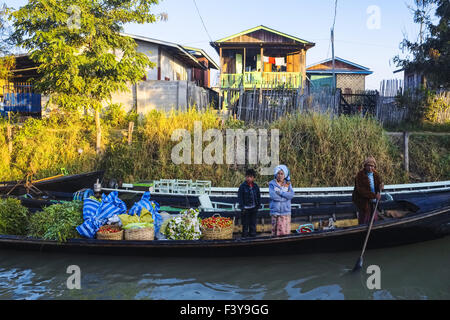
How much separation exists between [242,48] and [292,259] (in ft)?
53.8

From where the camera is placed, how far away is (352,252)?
655 centimetres

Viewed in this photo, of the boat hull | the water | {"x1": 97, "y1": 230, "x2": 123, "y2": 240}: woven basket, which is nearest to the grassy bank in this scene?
the water

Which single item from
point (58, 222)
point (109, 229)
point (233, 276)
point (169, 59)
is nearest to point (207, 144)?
point (109, 229)

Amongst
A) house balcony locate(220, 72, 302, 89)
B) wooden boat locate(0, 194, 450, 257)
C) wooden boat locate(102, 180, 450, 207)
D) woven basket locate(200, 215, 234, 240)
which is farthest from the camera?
house balcony locate(220, 72, 302, 89)

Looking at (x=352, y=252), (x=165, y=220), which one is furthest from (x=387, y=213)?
(x=165, y=220)

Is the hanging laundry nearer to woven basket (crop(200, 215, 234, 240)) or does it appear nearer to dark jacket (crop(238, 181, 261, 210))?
dark jacket (crop(238, 181, 261, 210))

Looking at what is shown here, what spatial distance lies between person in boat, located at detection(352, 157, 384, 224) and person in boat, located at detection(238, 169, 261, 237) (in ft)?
5.80

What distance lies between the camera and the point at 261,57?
19812 millimetres

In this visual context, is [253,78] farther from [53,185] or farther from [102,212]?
[102,212]

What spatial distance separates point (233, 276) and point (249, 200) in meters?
1.23

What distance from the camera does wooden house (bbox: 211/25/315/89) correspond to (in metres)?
19.6

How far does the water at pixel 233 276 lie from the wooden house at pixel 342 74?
65.0ft

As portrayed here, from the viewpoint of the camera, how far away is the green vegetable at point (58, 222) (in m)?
6.51

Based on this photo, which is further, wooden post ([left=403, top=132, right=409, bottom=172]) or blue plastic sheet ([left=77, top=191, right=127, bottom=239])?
wooden post ([left=403, top=132, right=409, bottom=172])
